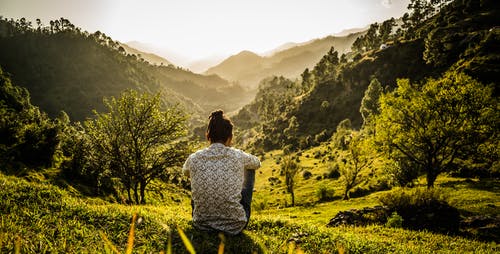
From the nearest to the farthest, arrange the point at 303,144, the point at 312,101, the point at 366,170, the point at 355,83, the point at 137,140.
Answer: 1. the point at 137,140
2. the point at 366,170
3. the point at 303,144
4. the point at 355,83
5. the point at 312,101

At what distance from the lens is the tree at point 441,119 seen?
26.1 m

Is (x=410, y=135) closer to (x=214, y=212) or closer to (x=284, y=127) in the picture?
(x=214, y=212)

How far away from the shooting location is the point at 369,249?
24.8 feet

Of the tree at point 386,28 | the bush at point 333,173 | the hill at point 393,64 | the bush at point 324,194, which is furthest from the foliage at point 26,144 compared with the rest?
the tree at point 386,28

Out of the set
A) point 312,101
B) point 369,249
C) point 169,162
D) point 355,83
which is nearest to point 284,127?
point 312,101

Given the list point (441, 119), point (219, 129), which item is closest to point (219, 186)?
point (219, 129)

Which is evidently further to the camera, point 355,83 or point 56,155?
point 355,83

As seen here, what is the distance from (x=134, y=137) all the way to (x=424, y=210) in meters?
21.3

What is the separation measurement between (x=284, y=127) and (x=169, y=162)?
169689 millimetres

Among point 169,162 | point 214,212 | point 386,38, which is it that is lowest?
point 169,162

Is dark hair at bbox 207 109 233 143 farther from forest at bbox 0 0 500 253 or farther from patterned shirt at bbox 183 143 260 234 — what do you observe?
forest at bbox 0 0 500 253

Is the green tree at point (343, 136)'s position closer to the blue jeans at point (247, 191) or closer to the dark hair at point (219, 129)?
the blue jeans at point (247, 191)

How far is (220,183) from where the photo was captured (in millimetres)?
6156

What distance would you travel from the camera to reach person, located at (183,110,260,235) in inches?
243
